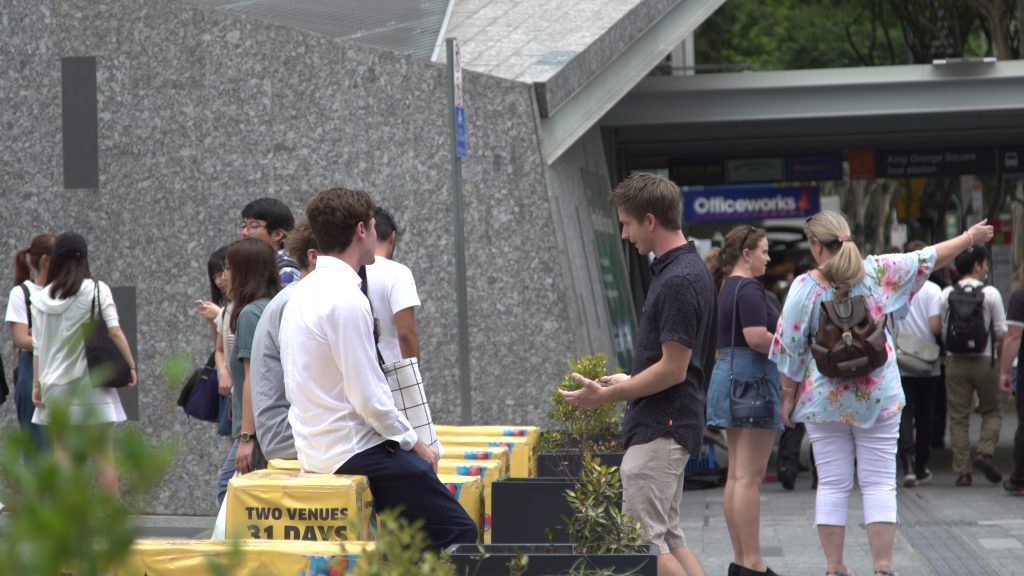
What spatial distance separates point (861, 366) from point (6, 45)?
7.28 meters

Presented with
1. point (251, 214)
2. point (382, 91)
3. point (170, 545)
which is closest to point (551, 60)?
point (382, 91)

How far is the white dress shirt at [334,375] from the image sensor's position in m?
4.20

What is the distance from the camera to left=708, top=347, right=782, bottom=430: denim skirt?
275 inches

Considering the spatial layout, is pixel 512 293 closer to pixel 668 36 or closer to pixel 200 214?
pixel 200 214

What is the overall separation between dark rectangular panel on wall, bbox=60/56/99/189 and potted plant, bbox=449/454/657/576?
694 centimetres

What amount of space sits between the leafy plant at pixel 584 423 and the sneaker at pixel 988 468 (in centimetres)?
678

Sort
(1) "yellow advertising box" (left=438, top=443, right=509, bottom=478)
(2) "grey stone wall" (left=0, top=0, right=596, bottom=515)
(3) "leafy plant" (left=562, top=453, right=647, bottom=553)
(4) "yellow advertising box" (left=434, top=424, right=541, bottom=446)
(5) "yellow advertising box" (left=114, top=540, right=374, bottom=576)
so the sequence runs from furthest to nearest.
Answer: (2) "grey stone wall" (left=0, top=0, right=596, bottom=515)
(4) "yellow advertising box" (left=434, top=424, right=541, bottom=446)
(1) "yellow advertising box" (left=438, top=443, right=509, bottom=478)
(3) "leafy plant" (left=562, top=453, right=647, bottom=553)
(5) "yellow advertising box" (left=114, top=540, right=374, bottom=576)

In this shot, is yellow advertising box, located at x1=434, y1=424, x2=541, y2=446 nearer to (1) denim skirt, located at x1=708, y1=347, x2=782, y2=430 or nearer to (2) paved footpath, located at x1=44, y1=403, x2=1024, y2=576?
(1) denim skirt, located at x1=708, y1=347, x2=782, y2=430

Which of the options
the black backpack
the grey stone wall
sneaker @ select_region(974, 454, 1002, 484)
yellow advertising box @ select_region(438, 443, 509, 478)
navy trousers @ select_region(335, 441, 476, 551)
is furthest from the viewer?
sneaker @ select_region(974, 454, 1002, 484)

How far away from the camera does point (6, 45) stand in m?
10.4

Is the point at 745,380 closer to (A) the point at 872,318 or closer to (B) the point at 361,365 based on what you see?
(A) the point at 872,318

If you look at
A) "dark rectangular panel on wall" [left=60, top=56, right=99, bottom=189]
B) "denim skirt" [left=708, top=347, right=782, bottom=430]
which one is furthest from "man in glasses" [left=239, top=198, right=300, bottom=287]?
"dark rectangular panel on wall" [left=60, top=56, right=99, bottom=189]

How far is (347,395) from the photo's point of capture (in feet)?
14.0

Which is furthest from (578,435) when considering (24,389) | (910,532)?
(24,389)
